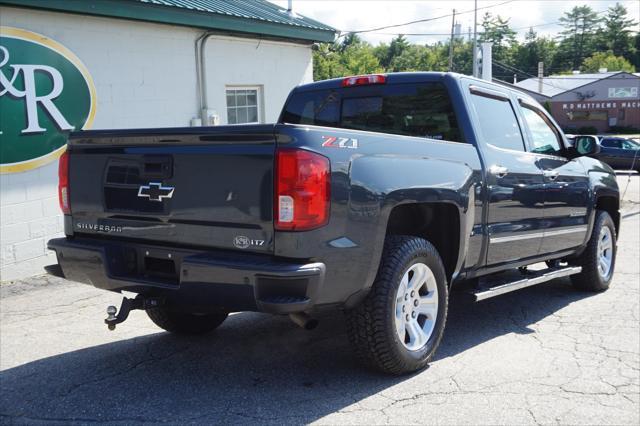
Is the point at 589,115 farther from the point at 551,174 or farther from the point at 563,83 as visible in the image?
the point at 551,174

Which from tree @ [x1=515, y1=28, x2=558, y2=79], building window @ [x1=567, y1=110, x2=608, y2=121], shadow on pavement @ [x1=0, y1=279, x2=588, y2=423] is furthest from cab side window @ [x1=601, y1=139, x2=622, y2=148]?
tree @ [x1=515, y1=28, x2=558, y2=79]

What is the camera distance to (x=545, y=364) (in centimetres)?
459

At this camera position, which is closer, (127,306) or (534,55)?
(127,306)

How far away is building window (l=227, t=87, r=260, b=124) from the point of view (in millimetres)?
10758

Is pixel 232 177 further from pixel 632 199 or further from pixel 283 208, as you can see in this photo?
pixel 632 199

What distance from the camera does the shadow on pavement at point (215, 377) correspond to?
379 cm

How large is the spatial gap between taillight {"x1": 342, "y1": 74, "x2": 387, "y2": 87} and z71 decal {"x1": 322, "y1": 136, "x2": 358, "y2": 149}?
1.60 m

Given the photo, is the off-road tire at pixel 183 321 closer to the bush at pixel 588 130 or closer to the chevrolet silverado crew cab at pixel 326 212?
the chevrolet silverado crew cab at pixel 326 212

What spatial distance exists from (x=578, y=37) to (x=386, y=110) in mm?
142100

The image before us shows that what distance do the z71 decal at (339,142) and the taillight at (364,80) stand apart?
1.60 meters

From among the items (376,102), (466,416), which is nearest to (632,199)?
(376,102)

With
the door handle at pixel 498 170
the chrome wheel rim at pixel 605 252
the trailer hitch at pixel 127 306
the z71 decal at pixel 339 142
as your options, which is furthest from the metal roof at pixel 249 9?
the chrome wheel rim at pixel 605 252

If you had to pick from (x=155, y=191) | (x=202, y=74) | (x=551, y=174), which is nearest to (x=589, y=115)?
(x=202, y=74)

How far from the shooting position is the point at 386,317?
3.95m
